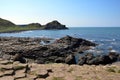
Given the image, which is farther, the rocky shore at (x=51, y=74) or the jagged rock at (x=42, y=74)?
the jagged rock at (x=42, y=74)

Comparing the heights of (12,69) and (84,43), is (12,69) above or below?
above

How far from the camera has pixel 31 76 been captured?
35.3 feet

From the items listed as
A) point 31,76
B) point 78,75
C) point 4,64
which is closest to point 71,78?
point 78,75

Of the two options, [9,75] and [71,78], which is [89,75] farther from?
[9,75]

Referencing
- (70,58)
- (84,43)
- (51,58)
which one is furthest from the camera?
(84,43)

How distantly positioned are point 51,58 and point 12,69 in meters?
26.2

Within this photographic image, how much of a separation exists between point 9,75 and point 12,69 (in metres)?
0.87

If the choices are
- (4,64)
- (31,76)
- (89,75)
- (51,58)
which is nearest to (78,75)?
(89,75)

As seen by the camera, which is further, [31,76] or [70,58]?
[70,58]

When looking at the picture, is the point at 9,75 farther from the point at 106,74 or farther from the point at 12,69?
the point at 106,74

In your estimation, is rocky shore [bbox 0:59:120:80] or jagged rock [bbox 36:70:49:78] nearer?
rocky shore [bbox 0:59:120:80]

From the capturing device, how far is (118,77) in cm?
1098

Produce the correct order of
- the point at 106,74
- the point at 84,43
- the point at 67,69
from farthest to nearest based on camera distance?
the point at 84,43
the point at 67,69
the point at 106,74

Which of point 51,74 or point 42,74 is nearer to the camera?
point 42,74
